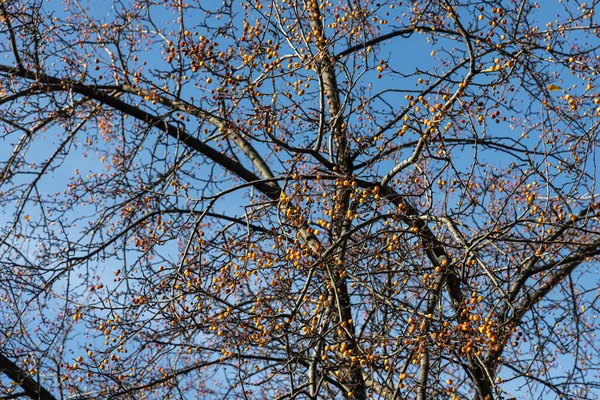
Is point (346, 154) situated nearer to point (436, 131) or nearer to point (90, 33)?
point (436, 131)

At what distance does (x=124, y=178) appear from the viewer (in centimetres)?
823

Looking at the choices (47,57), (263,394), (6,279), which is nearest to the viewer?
(6,279)

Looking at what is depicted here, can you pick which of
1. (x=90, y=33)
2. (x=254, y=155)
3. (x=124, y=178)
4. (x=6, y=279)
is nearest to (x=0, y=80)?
(x=90, y=33)

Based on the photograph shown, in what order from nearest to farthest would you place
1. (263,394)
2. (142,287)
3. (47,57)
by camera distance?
(142,287) < (47,57) < (263,394)

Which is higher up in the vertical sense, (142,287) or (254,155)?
(254,155)

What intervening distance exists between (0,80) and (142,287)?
3.85 meters

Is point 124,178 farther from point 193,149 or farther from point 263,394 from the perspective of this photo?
point 263,394

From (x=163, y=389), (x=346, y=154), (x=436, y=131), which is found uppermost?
(x=346, y=154)

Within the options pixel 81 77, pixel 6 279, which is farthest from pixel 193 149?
pixel 6 279

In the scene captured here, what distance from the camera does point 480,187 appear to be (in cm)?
821

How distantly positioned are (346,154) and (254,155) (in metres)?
1.97

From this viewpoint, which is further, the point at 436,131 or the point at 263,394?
the point at 263,394

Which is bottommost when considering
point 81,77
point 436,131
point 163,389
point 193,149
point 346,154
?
point 163,389

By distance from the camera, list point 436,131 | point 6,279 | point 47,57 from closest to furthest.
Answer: point 436,131
point 6,279
point 47,57
